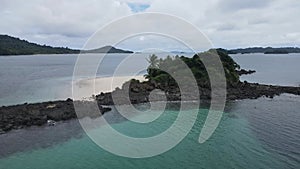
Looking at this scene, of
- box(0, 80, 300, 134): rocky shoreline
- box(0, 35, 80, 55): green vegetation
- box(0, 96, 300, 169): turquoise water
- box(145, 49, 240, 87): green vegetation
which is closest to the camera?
box(0, 96, 300, 169): turquoise water

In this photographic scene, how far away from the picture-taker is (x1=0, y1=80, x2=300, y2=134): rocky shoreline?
28.6m

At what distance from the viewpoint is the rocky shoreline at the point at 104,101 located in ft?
93.8

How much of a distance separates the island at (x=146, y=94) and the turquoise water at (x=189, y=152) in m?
2.79

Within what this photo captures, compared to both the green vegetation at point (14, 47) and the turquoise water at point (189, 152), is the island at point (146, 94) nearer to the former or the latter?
the turquoise water at point (189, 152)

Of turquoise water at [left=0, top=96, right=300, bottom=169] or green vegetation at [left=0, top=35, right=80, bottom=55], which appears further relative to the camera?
green vegetation at [left=0, top=35, right=80, bottom=55]

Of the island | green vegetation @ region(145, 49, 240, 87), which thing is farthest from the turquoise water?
green vegetation @ region(145, 49, 240, 87)

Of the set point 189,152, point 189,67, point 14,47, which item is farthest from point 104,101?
point 14,47

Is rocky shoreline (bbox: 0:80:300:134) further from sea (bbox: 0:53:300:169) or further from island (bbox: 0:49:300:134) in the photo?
sea (bbox: 0:53:300:169)

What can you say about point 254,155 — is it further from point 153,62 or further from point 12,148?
point 153,62

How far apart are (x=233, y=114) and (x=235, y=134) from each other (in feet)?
26.5

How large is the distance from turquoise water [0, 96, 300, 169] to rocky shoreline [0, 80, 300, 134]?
2.47 m

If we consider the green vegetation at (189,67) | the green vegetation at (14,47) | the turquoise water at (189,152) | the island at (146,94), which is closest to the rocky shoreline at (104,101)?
the island at (146,94)

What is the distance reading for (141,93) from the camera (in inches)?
1697

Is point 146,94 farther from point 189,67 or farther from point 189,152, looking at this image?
point 189,152
